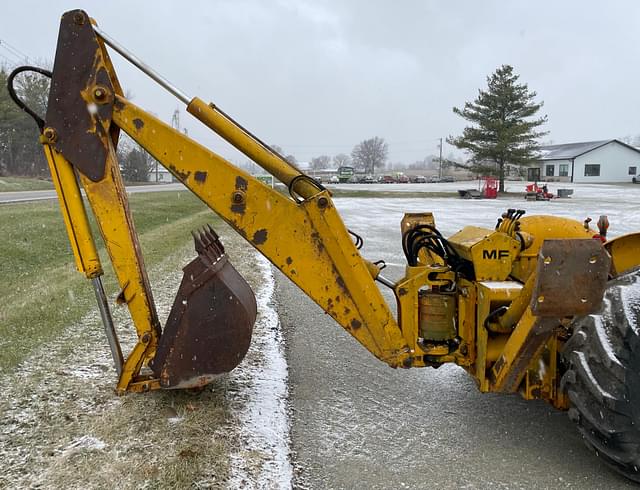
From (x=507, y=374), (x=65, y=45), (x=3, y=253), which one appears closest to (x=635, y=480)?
(x=507, y=374)

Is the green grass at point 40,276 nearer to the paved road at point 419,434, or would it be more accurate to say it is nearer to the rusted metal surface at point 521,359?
the paved road at point 419,434

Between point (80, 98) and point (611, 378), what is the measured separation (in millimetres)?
3144

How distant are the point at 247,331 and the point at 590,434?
77.5 inches

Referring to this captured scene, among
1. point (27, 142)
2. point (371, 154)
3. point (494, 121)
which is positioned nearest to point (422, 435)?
point (494, 121)

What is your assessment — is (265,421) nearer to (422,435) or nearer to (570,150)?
(422,435)

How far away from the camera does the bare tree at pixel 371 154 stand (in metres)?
121

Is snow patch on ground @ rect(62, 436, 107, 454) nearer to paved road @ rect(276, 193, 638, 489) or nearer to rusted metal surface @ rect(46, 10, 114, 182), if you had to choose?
paved road @ rect(276, 193, 638, 489)

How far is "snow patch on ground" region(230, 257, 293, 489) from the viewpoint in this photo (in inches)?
109

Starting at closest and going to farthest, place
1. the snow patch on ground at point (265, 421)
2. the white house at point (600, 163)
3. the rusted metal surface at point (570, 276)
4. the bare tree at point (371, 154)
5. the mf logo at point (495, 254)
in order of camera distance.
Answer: the rusted metal surface at point (570, 276)
the snow patch on ground at point (265, 421)
the mf logo at point (495, 254)
the white house at point (600, 163)
the bare tree at point (371, 154)

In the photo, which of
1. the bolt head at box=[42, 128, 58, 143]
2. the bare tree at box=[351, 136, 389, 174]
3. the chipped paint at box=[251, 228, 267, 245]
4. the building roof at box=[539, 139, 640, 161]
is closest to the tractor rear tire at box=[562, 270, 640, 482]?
the chipped paint at box=[251, 228, 267, 245]

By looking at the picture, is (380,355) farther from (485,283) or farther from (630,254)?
(630,254)

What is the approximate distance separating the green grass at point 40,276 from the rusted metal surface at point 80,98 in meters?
2.05

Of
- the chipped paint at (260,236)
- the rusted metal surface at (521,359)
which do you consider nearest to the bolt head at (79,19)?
the chipped paint at (260,236)

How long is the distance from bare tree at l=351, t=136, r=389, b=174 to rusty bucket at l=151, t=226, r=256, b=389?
4655 inches
